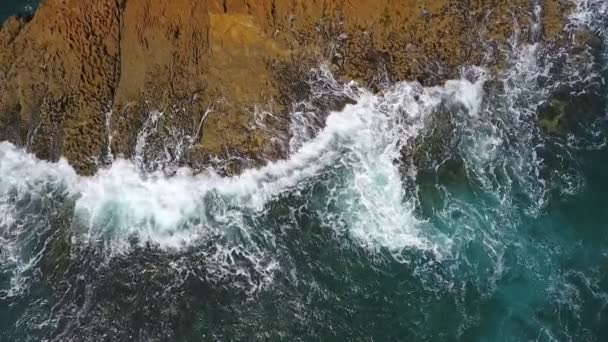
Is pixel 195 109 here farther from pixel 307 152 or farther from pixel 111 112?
pixel 307 152

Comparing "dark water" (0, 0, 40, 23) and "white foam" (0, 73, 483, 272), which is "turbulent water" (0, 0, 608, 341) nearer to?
"white foam" (0, 73, 483, 272)

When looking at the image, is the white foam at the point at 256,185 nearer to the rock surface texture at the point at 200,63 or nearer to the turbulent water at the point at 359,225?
the turbulent water at the point at 359,225

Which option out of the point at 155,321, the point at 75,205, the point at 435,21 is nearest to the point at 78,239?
the point at 75,205

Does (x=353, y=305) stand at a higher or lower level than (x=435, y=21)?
lower

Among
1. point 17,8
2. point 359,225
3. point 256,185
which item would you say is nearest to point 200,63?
point 256,185

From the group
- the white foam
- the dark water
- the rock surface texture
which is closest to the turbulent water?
the white foam


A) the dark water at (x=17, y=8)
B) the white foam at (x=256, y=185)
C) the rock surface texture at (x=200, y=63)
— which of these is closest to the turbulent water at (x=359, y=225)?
the white foam at (x=256, y=185)

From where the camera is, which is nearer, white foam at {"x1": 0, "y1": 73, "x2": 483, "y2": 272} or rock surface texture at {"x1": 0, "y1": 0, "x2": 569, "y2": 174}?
white foam at {"x1": 0, "y1": 73, "x2": 483, "y2": 272}
